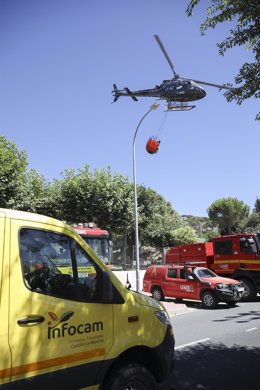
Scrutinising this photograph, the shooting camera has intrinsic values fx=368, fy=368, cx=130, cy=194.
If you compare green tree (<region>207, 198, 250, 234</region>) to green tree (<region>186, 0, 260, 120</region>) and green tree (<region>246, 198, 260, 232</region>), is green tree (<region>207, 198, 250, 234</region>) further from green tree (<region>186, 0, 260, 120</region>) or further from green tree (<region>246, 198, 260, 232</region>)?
green tree (<region>186, 0, 260, 120</region>)

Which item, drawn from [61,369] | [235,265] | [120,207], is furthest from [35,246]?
[120,207]

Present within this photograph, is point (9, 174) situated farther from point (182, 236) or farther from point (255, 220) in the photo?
point (255, 220)

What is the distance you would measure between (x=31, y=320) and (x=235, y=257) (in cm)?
1462

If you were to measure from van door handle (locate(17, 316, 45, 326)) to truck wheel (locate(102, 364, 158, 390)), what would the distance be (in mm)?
1049

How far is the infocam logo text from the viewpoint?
303 centimetres

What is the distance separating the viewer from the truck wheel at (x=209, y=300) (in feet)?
45.2

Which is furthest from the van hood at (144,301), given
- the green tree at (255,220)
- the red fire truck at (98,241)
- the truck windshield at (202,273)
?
the green tree at (255,220)

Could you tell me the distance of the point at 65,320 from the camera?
3.13m

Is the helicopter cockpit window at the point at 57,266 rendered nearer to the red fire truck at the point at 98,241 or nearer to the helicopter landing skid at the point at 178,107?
the red fire truck at the point at 98,241

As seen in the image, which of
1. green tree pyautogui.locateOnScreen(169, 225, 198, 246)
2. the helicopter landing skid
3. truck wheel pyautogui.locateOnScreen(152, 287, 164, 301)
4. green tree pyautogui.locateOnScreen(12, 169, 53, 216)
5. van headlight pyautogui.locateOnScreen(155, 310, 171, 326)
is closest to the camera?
van headlight pyautogui.locateOnScreen(155, 310, 171, 326)

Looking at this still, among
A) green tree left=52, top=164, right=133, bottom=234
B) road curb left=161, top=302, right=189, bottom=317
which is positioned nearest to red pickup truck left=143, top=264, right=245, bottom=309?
road curb left=161, top=302, right=189, bottom=317

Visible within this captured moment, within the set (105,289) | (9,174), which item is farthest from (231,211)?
(105,289)

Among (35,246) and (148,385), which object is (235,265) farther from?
(35,246)

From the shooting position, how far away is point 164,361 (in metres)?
3.97
